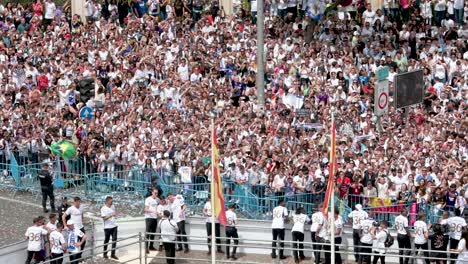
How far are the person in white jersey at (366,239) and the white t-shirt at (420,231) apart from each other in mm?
1024

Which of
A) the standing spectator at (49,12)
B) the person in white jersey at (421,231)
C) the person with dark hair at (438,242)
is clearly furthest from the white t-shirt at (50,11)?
the person with dark hair at (438,242)

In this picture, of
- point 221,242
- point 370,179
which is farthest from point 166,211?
point 370,179

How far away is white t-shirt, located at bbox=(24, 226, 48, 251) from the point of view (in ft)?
110

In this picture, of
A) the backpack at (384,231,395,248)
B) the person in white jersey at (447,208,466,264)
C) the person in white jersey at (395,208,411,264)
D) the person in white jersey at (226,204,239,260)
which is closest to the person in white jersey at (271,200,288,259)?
the person in white jersey at (226,204,239,260)

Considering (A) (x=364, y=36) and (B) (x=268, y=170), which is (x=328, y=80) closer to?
(A) (x=364, y=36)

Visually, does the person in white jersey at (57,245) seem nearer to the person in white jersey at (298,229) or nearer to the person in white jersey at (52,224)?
the person in white jersey at (52,224)

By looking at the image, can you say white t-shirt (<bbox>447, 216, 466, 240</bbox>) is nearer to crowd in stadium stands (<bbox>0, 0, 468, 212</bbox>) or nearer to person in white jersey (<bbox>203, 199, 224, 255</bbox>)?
crowd in stadium stands (<bbox>0, 0, 468, 212</bbox>)

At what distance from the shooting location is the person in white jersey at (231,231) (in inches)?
1394

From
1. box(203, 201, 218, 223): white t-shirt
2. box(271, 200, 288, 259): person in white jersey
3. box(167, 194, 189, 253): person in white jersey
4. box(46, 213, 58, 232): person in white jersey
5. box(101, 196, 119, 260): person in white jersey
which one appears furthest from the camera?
box(167, 194, 189, 253): person in white jersey

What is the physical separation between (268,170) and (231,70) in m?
7.78

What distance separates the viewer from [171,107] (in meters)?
42.5

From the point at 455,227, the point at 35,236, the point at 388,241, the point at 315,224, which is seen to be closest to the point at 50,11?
the point at 35,236

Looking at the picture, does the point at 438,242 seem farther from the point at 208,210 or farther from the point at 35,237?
the point at 35,237

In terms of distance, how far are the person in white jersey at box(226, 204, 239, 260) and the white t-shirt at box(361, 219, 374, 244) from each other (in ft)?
10.5
